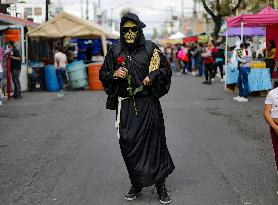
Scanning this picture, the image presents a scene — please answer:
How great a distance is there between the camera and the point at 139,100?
5711mm

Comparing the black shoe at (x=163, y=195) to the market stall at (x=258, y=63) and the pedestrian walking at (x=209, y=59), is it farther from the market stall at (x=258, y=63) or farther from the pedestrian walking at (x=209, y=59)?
the pedestrian walking at (x=209, y=59)

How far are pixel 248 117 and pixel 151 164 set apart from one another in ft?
24.2

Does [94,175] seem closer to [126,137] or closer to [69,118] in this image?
[126,137]

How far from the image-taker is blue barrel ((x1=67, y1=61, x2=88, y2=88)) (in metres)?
20.7

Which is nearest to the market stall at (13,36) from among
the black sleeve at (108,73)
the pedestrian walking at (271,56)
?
the pedestrian walking at (271,56)

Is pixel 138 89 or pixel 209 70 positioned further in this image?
pixel 209 70

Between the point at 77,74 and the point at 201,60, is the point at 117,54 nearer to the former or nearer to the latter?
the point at 77,74

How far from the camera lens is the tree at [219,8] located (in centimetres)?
3375

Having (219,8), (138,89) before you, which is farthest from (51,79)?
(219,8)

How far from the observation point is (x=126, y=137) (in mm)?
5648

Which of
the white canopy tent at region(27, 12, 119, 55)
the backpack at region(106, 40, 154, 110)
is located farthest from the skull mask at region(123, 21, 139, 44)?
the white canopy tent at region(27, 12, 119, 55)

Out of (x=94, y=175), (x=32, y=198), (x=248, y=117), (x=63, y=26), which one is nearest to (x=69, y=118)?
(x=248, y=117)

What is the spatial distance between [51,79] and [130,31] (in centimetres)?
1587

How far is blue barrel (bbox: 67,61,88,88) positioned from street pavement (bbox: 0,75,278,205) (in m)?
5.85
